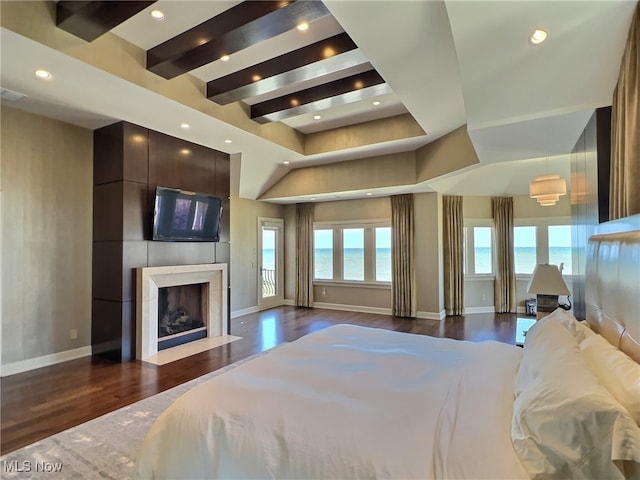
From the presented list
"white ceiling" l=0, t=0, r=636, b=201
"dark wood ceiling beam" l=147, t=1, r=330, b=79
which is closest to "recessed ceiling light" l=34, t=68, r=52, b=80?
"white ceiling" l=0, t=0, r=636, b=201

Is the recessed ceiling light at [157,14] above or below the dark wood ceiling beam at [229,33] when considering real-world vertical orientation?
above

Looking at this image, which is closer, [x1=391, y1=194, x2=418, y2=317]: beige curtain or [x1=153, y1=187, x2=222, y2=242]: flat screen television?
[x1=153, y1=187, x2=222, y2=242]: flat screen television

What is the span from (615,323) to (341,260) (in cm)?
612

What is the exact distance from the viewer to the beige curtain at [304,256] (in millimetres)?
7957

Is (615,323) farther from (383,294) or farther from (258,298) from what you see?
(258,298)

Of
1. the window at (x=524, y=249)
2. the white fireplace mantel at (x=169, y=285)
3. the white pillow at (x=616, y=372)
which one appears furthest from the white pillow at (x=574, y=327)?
the window at (x=524, y=249)

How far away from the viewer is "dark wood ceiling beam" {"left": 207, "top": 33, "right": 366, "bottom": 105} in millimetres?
3068

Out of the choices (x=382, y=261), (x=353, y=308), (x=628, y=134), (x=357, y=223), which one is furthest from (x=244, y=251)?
(x=628, y=134)

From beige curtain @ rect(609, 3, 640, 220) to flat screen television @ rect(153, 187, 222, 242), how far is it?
181 inches

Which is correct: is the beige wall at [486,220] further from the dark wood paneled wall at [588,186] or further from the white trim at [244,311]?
the white trim at [244,311]

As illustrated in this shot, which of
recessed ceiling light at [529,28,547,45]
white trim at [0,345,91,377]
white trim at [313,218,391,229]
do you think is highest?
recessed ceiling light at [529,28,547,45]

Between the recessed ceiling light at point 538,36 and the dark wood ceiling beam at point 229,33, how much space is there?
4.58 feet

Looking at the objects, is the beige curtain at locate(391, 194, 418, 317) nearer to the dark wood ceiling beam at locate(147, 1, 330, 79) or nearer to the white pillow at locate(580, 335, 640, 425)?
the dark wood ceiling beam at locate(147, 1, 330, 79)

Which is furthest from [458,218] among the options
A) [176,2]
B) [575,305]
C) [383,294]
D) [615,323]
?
[176,2]
